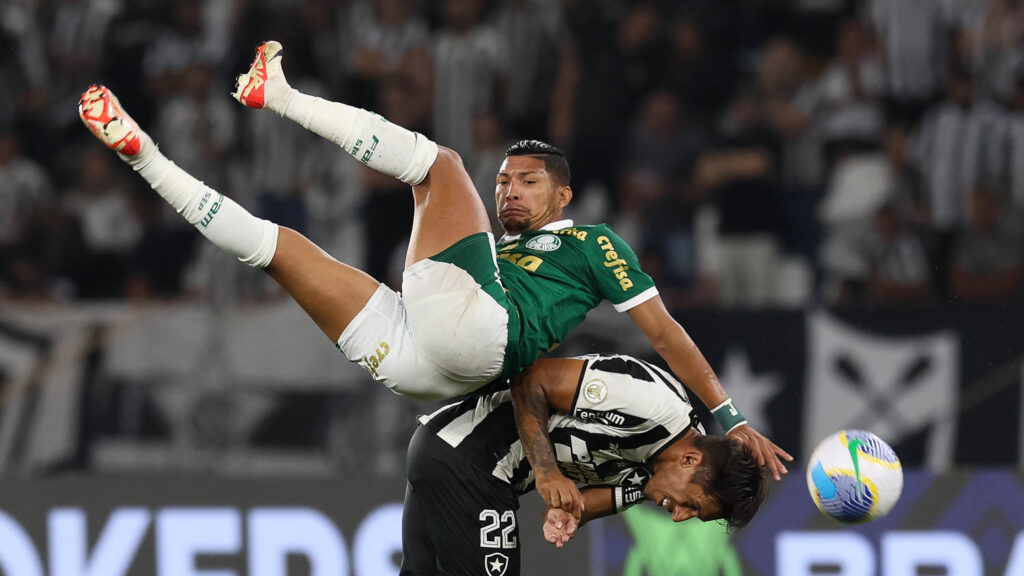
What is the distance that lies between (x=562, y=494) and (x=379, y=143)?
162 centimetres

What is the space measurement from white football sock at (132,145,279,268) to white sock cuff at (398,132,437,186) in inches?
24.8

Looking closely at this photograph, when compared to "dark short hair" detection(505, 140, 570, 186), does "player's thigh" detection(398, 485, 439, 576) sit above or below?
below

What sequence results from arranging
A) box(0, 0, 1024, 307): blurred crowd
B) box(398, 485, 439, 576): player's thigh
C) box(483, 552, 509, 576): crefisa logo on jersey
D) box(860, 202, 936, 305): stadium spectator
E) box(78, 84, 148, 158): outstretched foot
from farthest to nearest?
1. box(0, 0, 1024, 307): blurred crowd
2. box(860, 202, 936, 305): stadium spectator
3. box(398, 485, 439, 576): player's thigh
4. box(483, 552, 509, 576): crefisa logo on jersey
5. box(78, 84, 148, 158): outstretched foot

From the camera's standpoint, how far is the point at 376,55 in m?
11.8

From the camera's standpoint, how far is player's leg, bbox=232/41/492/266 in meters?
5.81

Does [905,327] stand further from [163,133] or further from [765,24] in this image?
[163,133]

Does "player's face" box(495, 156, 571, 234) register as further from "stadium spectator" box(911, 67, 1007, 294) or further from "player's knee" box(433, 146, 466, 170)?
"stadium spectator" box(911, 67, 1007, 294)

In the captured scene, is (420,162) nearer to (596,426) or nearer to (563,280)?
(563,280)

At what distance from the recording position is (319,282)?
5719 millimetres

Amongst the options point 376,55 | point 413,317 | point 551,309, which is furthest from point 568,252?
point 376,55

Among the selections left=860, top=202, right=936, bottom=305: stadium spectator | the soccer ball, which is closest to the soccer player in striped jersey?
the soccer ball

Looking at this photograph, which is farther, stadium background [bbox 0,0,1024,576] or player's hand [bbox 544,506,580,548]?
stadium background [bbox 0,0,1024,576]

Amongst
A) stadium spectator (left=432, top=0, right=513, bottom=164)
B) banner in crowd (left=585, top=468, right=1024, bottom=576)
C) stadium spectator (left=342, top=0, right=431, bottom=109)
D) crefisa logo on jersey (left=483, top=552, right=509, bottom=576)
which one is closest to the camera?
crefisa logo on jersey (left=483, top=552, right=509, bottom=576)

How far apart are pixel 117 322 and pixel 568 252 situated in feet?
15.1
